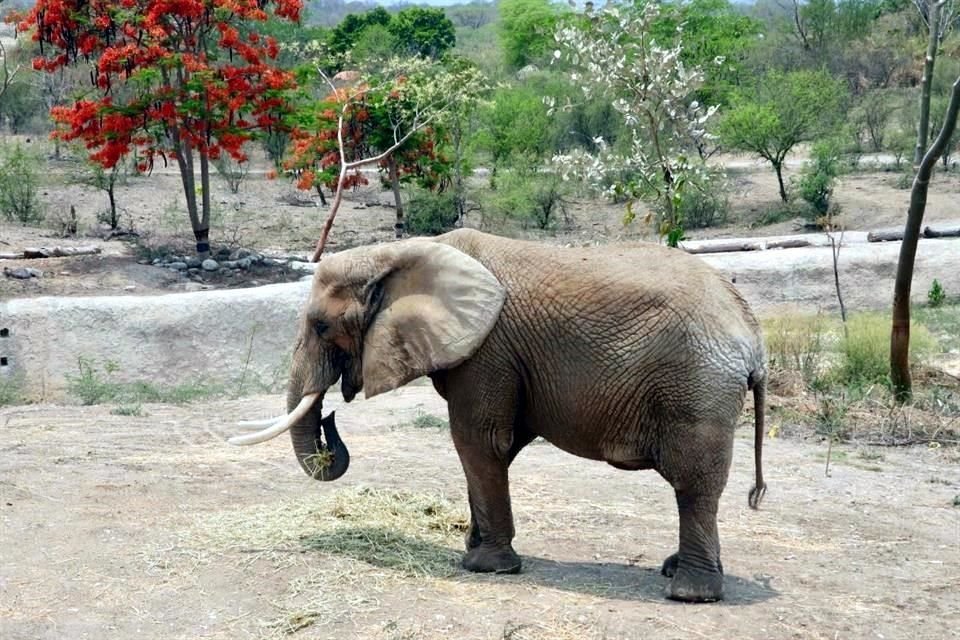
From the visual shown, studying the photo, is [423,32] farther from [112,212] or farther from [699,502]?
[699,502]

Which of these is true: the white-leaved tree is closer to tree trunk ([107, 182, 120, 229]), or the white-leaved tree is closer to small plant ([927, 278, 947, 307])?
small plant ([927, 278, 947, 307])

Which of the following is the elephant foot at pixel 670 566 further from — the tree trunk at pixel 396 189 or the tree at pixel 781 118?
the tree at pixel 781 118

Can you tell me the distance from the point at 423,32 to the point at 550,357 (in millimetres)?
48855

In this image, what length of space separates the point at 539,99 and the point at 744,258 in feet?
50.9

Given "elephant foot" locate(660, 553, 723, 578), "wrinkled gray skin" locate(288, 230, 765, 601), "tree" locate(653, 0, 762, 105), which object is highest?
"tree" locate(653, 0, 762, 105)

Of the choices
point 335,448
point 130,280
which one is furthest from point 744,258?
point 335,448

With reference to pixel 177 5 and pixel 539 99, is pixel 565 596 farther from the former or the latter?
pixel 539 99

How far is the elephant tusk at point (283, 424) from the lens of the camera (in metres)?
6.92

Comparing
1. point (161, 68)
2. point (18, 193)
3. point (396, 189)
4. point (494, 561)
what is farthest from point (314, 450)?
point (18, 193)

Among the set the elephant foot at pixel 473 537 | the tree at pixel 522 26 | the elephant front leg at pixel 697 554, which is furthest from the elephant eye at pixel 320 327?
the tree at pixel 522 26

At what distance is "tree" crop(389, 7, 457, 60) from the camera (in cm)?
5362

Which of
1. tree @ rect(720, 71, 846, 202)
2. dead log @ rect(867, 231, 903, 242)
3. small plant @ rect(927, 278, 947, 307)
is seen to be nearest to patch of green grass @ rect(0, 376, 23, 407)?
small plant @ rect(927, 278, 947, 307)

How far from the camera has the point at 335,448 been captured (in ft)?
24.0

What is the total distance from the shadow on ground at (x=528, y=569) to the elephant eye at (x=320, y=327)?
1259 millimetres
